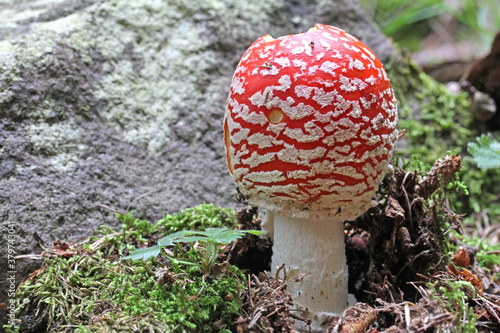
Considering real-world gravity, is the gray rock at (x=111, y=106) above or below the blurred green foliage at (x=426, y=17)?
below

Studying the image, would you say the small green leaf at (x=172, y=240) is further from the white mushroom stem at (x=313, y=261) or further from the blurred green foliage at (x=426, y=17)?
the blurred green foliage at (x=426, y=17)

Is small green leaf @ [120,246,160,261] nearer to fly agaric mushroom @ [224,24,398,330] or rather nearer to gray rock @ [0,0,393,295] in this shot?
fly agaric mushroom @ [224,24,398,330]

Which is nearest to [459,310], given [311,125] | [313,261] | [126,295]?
[313,261]

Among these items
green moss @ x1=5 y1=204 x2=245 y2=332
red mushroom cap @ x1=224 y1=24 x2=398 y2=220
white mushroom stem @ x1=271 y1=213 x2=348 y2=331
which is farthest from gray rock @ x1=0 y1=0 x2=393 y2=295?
red mushroom cap @ x1=224 y1=24 x2=398 y2=220

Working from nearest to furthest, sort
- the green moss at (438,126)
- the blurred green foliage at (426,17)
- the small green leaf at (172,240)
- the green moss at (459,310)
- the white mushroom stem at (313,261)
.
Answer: the green moss at (459,310) < the small green leaf at (172,240) < the white mushroom stem at (313,261) < the green moss at (438,126) < the blurred green foliage at (426,17)

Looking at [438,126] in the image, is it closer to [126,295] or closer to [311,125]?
[311,125]

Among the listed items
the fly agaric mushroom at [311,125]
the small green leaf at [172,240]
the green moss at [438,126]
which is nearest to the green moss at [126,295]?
the small green leaf at [172,240]

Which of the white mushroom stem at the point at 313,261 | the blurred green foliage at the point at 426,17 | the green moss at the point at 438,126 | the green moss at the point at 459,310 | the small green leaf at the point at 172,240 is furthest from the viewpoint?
the blurred green foliage at the point at 426,17
